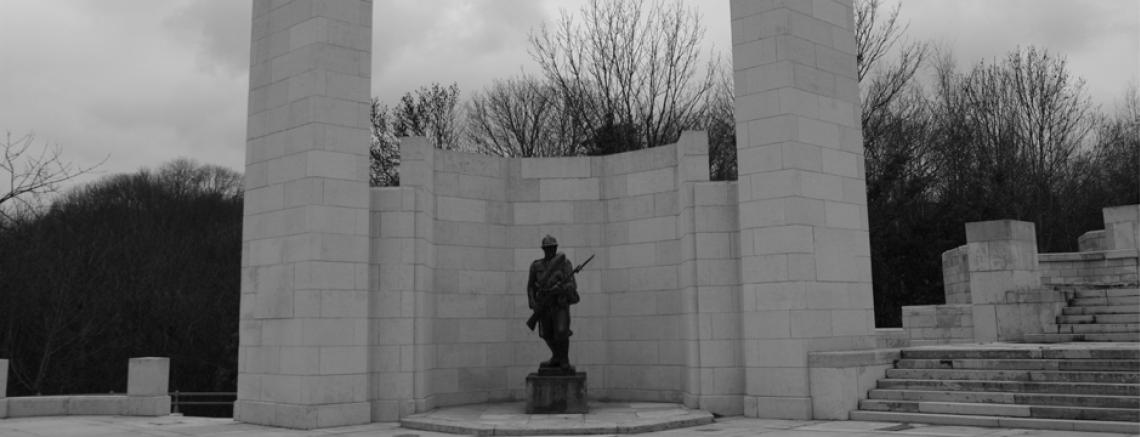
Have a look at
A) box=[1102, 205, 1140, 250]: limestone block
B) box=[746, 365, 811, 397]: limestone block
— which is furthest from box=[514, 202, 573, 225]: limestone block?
box=[1102, 205, 1140, 250]: limestone block

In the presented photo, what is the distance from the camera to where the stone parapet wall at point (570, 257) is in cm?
1293

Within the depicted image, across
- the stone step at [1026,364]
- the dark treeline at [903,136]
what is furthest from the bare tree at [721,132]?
the stone step at [1026,364]

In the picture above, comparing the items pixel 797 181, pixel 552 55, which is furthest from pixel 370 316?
pixel 552 55

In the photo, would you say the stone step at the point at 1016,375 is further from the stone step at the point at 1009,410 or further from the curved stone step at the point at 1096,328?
the curved stone step at the point at 1096,328

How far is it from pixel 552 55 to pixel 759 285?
77.6 ft

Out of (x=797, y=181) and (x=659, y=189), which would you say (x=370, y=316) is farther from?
(x=797, y=181)

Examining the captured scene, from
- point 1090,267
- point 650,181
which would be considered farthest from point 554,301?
point 1090,267

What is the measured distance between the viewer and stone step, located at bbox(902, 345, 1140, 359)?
36.8 feet

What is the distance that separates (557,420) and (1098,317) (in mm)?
11203

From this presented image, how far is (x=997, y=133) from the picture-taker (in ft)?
120

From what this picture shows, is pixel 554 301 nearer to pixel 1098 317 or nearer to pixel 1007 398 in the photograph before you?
pixel 1007 398

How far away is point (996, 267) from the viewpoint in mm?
17125

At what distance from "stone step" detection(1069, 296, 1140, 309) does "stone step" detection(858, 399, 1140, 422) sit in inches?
283

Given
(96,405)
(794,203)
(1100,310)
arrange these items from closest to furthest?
(794,203), (96,405), (1100,310)
